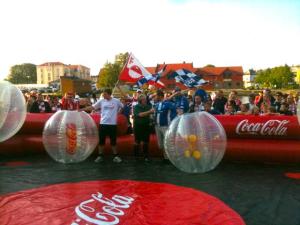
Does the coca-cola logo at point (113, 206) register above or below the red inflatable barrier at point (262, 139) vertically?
below

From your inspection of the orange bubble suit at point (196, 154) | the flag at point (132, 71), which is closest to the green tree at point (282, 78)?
the flag at point (132, 71)

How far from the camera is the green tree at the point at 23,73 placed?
114m

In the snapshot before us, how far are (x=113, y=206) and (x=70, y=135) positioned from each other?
2142 mm

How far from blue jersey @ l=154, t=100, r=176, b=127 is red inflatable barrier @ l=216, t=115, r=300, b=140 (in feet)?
3.73

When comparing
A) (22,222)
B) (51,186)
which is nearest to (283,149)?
(51,186)

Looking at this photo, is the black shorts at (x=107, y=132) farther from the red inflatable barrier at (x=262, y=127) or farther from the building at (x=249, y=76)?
the building at (x=249, y=76)

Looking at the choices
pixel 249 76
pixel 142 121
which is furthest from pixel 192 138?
pixel 249 76

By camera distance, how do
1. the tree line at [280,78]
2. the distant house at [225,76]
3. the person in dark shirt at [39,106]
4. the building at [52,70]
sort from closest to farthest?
the person in dark shirt at [39,106]
the distant house at [225,76]
the tree line at [280,78]
the building at [52,70]

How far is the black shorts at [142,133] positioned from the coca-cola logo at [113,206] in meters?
1.78

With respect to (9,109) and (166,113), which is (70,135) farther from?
(166,113)

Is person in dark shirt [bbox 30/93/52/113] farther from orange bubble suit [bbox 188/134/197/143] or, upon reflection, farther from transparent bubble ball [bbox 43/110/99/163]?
orange bubble suit [bbox 188/134/197/143]

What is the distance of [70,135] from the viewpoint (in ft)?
20.4

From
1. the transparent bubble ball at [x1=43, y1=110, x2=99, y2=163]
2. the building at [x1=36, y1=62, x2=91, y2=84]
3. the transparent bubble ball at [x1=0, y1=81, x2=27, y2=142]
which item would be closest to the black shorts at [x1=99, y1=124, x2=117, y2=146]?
the transparent bubble ball at [x1=43, y1=110, x2=99, y2=163]

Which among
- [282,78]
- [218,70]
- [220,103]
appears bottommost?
[220,103]
